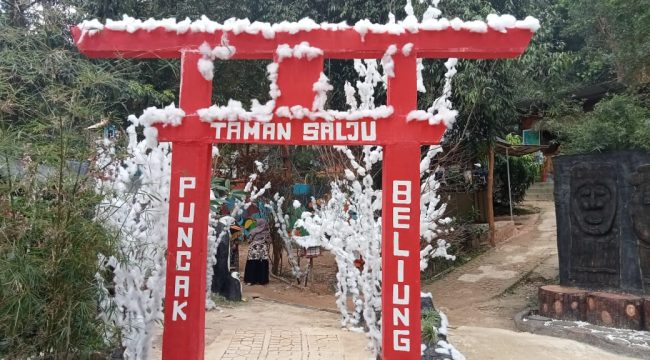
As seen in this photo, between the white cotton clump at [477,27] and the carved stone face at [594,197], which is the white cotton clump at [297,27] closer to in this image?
the white cotton clump at [477,27]

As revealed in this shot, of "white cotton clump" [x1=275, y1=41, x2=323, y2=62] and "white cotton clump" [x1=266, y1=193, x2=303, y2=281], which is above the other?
"white cotton clump" [x1=275, y1=41, x2=323, y2=62]

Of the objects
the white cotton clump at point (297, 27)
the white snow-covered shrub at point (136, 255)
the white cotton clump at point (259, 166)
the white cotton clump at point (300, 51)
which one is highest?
the white cotton clump at point (297, 27)

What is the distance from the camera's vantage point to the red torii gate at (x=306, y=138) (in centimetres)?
295

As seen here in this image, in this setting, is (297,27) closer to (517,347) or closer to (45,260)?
(45,260)

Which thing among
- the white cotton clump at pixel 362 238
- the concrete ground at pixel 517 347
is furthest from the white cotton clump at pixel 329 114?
the concrete ground at pixel 517 347

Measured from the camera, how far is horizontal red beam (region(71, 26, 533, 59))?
118 inches

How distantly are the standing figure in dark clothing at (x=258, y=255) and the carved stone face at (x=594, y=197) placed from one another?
16.2 ft

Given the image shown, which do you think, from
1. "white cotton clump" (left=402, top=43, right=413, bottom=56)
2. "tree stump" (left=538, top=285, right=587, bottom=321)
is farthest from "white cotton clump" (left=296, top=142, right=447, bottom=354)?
"white cotton clump" (left=402, top=43, right=413, bottom=56)

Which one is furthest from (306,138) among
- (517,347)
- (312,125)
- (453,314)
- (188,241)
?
(453,314)

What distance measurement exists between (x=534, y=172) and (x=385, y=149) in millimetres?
14486

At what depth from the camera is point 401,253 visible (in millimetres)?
2947

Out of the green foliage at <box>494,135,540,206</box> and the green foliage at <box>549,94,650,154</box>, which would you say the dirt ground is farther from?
the green foliage at <box>549,94,650,154</box>

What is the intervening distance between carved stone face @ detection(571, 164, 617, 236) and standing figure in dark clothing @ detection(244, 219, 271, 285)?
4.93 metres

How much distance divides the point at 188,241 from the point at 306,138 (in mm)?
912
